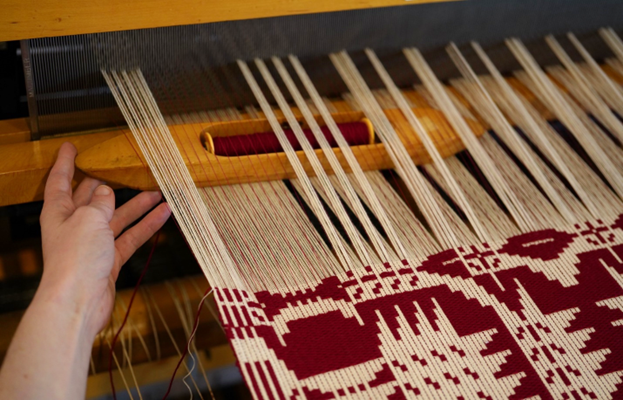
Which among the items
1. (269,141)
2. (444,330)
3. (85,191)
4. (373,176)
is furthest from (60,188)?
(444,330)

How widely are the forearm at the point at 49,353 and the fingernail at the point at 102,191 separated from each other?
0.21 meters

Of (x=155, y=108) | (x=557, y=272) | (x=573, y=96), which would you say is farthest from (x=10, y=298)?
(x=573, y=96)

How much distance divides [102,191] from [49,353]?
31 cm

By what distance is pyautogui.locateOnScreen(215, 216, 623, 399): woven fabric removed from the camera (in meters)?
0.89

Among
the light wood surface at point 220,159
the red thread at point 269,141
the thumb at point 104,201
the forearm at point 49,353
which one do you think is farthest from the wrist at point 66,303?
the red thread at point 269,141

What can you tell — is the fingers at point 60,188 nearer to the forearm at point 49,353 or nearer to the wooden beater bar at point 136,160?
the wooden beater bar at point 136,160

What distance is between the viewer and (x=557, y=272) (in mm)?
1072

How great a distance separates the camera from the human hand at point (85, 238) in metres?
0.92

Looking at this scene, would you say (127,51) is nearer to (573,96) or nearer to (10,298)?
(10,298)

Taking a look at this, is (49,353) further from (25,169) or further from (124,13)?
(124,13)

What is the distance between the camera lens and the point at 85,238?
0.96 metres

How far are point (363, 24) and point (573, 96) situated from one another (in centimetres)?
56

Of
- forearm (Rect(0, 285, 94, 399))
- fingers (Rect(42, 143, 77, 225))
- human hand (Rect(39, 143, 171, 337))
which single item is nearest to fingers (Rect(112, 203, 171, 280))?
human hand (Rect(39, 143, 171, 337))

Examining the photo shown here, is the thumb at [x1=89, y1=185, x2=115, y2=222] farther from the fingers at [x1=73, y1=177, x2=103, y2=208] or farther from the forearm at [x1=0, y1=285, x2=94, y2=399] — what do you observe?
the forearm at [x1=0, y1=285, x2=94, y2=399]
